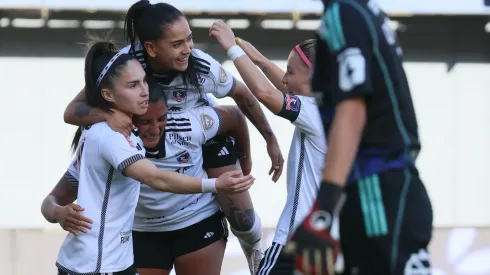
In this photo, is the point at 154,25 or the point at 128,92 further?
the point at 154,25

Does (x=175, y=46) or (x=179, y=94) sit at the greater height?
(x=175, y=46)

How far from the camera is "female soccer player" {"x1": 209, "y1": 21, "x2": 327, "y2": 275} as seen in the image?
427cm

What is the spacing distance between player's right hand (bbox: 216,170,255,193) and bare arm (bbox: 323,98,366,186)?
127 cm

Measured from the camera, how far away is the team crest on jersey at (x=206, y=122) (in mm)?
4879

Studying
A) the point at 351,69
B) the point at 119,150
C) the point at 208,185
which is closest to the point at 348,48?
the point at 351,69

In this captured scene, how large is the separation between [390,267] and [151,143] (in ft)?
6.35

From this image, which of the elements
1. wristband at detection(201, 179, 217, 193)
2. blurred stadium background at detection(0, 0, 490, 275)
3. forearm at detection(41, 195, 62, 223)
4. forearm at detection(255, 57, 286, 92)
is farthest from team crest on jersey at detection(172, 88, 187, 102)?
blurred stadium background at detection(0, 0, 490, 275)

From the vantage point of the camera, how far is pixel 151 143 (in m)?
4.75

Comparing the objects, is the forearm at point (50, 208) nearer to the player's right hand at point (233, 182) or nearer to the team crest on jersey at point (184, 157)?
the team crest on jersey at point (184, 157)

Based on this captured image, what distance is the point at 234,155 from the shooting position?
16.9 ft

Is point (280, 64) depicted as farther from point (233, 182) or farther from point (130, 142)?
point (233, 182)

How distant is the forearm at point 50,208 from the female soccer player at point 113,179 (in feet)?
0.67

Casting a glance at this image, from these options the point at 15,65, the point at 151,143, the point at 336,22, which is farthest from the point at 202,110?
the point at 15,65

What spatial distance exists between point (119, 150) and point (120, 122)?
19cm
